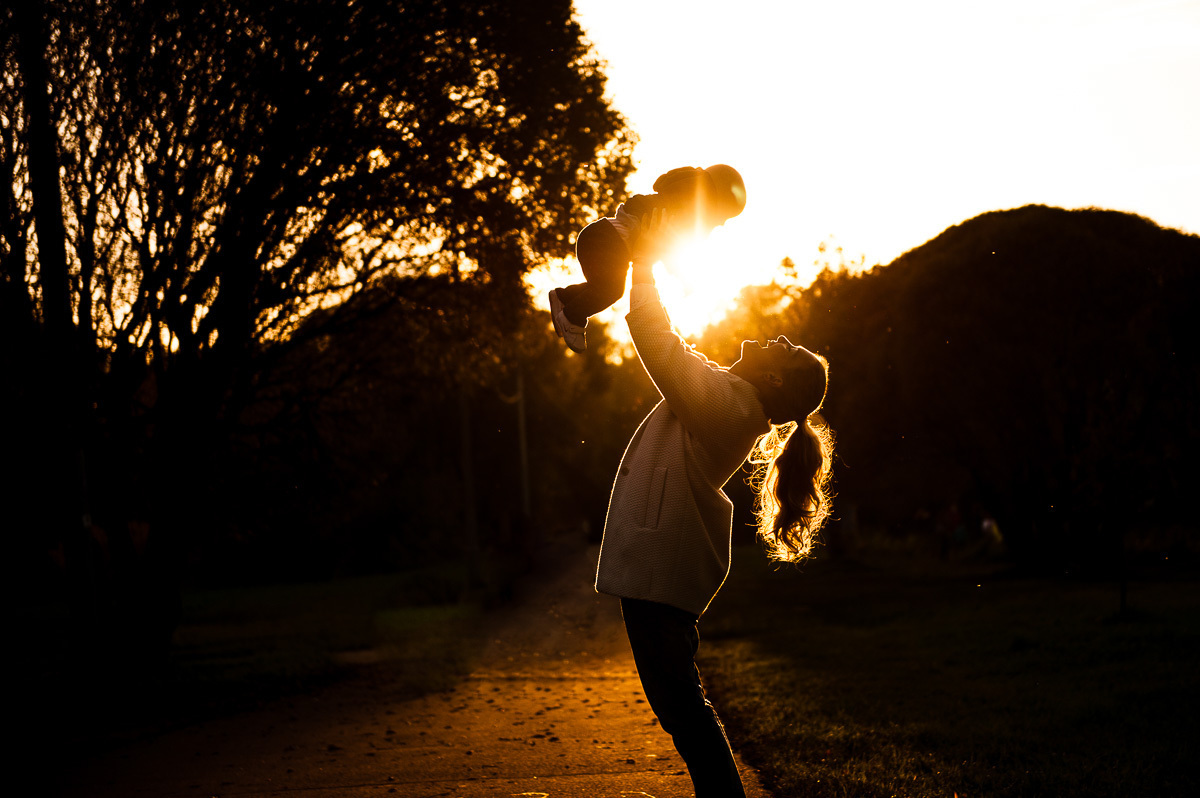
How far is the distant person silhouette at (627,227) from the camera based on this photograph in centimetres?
304

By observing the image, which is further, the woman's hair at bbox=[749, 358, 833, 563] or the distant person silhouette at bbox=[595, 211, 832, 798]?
the woman's hair at bbox=[749, 358, 833, 563]

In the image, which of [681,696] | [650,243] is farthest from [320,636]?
[650,243]

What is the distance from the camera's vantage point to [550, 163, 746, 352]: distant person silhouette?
3043 mm

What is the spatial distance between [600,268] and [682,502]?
73 centimetres

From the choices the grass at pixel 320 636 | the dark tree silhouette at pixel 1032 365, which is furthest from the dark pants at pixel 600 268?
the dark tree silhouette at pixel 1032 365

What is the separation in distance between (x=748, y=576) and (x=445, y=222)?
17.8m

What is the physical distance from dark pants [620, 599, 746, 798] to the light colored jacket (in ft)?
0.26

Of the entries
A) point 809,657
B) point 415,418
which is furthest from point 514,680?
point 415,418

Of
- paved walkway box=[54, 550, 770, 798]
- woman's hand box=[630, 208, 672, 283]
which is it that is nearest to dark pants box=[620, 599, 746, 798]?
woman's hand box=[630, 208, 672, 283]

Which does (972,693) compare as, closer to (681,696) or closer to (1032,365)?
(681,696)

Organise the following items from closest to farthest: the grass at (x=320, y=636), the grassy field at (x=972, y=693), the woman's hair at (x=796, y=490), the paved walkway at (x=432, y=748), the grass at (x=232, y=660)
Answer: the woman's hair at (x=796, y=490) → the grassy field at (x=972, y=693) → the paved walkway at (x=432, y=748) → the grass at (x=232, y=660) → the grass at (x=320, y=636)

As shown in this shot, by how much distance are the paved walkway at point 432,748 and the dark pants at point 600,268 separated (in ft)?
10.4

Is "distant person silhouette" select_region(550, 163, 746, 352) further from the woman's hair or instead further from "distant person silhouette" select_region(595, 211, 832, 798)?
the woman's hair

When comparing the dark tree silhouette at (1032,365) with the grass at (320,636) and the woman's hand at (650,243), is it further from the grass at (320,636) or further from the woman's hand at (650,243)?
the woman's hand at (650,243)
